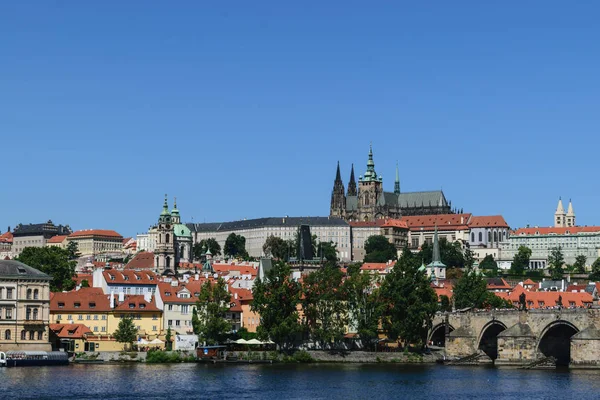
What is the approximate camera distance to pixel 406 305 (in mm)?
101750

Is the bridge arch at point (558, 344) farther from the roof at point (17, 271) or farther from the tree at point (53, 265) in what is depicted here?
the tree at point (53, 265)

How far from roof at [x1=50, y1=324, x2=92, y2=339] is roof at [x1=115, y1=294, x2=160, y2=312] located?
13.2 ft

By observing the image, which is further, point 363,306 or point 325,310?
point 363,306

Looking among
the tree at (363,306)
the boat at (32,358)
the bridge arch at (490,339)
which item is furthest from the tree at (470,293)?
Result: the boat at (32,358)

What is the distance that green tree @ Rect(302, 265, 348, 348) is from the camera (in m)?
99.6

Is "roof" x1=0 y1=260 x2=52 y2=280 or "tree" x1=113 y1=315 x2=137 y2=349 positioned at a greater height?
"roof" x1=0 y1=260 x2=52 y2=280

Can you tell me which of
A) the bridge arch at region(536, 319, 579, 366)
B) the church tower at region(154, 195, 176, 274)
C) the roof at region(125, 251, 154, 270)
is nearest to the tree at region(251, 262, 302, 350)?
the bridge arch at region(536, 319, 579, 366)

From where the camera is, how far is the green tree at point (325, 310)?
9956cm

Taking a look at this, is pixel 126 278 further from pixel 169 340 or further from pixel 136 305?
pixel 169 340

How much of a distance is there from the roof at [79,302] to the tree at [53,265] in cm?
1989

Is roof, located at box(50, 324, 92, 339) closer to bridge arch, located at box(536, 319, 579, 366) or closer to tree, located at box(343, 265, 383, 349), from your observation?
tree, located at box(343, 265, 383, 349)

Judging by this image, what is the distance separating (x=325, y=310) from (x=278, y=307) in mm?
4248

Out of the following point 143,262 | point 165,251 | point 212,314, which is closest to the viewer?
point 212,314

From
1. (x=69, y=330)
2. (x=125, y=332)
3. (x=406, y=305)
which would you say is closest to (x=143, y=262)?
(x=69, y=330)
